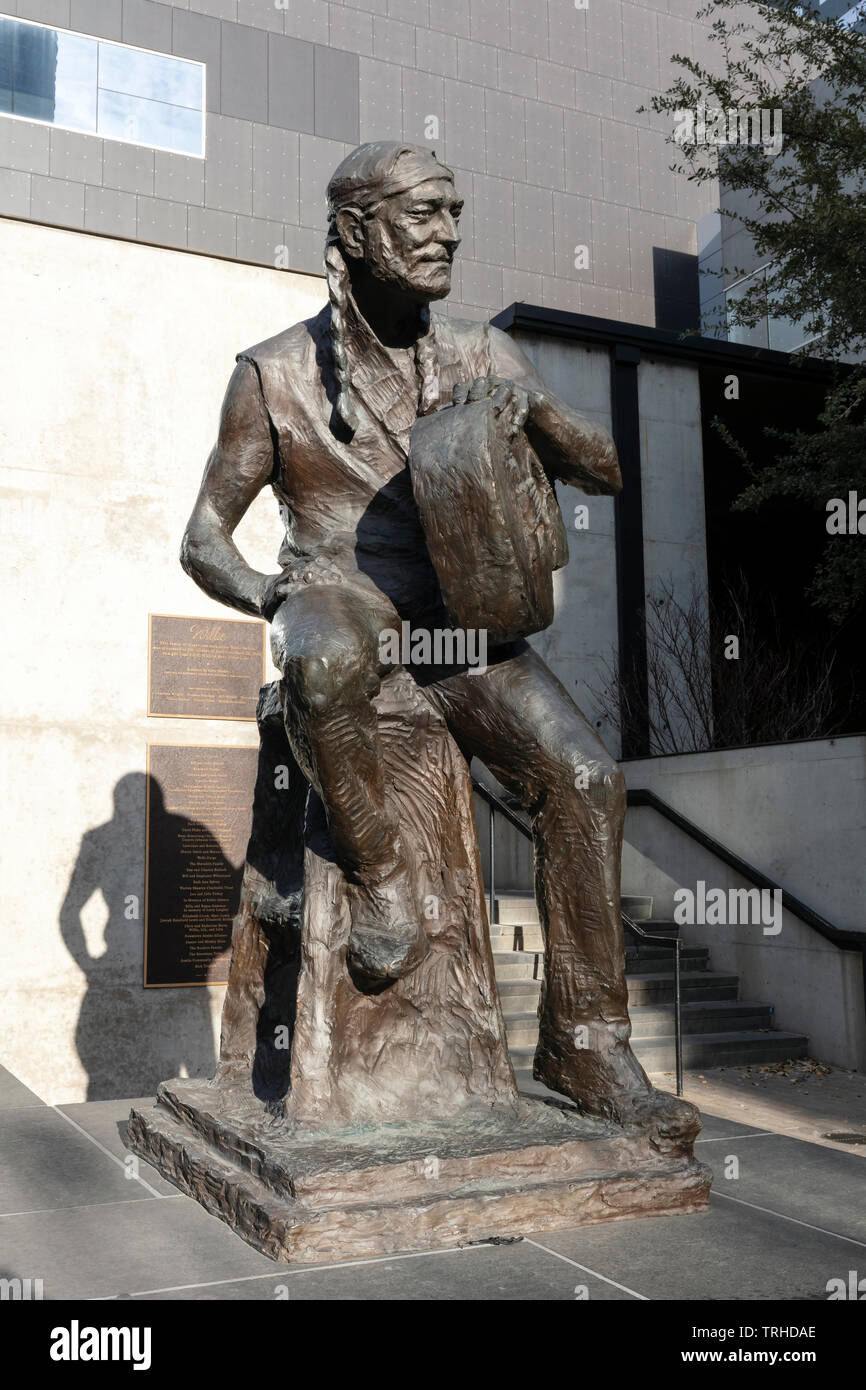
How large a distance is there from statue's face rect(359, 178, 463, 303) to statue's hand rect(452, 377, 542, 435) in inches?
12.2

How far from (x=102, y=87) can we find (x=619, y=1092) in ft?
34.0

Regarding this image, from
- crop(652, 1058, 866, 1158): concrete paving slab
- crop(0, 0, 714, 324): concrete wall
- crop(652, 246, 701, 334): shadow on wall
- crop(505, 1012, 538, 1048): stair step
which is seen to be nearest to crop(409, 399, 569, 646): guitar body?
crop(652, 1058, 866, 1158): concrete paving slab

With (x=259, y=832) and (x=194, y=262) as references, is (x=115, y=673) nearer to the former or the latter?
(x=194, y=262)

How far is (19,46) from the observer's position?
35.5ft

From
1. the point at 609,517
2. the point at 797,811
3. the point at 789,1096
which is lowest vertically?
the point at 789,1096

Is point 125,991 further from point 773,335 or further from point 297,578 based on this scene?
point 773,335

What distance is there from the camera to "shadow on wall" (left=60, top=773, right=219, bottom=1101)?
8.70m

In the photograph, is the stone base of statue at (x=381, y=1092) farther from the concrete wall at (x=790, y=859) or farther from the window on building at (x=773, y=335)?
the window on building at (x=773, y=335)

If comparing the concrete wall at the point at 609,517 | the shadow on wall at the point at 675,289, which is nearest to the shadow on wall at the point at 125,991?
the concrete wall at the point at 609,517

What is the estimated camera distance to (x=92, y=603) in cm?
906

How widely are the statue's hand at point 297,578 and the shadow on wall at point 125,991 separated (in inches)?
228

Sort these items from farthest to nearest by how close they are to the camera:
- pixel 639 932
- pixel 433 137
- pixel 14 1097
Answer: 1. pixel 433 137
2. pixel 639 932
3. pixel 14 1097

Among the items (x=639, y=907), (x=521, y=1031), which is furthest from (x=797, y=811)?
(x=521, y=1031)

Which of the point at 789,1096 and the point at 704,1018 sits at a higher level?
the point at 704,1018
